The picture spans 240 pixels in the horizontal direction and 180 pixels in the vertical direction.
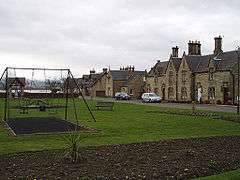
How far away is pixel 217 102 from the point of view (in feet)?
190

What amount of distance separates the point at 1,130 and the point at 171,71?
5374 cm

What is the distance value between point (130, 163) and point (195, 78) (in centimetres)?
5488

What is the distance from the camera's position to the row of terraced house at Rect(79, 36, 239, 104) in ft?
186

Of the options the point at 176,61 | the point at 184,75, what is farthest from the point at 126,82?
the point at 184,75

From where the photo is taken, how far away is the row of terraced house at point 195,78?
186 feet

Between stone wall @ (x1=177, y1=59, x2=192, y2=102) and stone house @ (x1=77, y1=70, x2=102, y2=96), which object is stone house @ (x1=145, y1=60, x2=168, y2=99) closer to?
stone wall @ (x1=177, y1=59, x2=192, y2=102)

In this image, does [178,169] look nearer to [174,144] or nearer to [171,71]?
[174,144]

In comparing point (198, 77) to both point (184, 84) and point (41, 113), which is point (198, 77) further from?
point (41, 113)

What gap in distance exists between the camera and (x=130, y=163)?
38.0 ft

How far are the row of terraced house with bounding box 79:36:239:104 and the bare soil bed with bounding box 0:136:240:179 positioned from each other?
143 feet

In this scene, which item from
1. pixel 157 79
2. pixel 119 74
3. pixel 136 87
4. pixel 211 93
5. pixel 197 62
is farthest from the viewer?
pixel 119 74

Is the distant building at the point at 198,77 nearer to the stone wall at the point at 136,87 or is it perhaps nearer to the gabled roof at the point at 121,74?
the stone wall at the point at 136,87

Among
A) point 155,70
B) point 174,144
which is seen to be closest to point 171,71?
point 155,70

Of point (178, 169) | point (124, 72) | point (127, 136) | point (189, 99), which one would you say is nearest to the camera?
point (178, 169)
